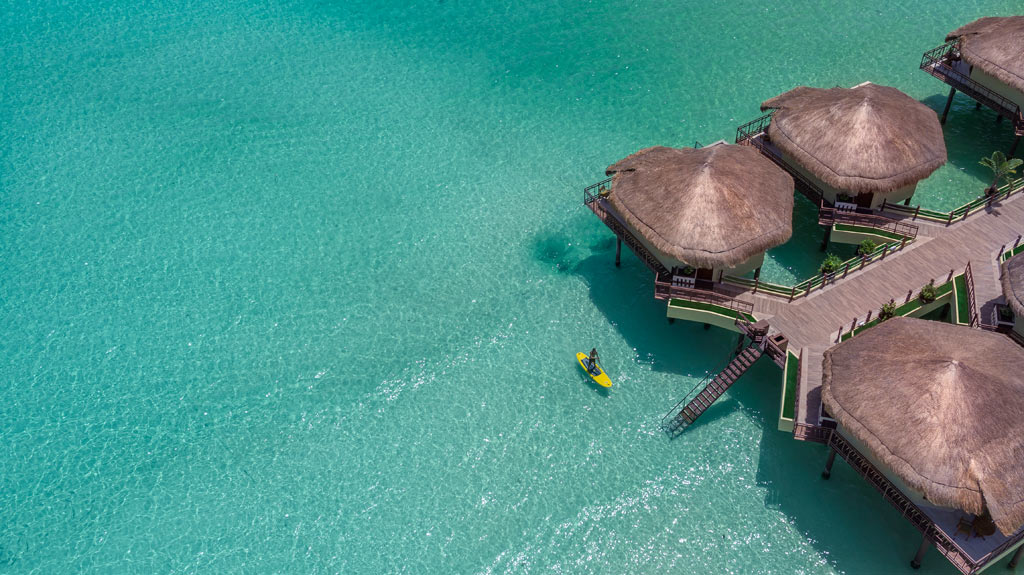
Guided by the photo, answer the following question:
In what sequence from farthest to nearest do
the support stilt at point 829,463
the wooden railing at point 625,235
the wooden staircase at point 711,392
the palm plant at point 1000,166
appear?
the palm plant at point 1000,166, the wooden railing at point 625,235, the wooden staircase at point 711,392, the support stilt at point 829,463

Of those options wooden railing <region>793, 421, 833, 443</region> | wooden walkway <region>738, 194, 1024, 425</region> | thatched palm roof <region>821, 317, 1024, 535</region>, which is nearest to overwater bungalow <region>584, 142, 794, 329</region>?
wooden walkway <region>738, 194, 1024, 425</region>

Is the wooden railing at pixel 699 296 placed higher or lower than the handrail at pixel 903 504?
higher

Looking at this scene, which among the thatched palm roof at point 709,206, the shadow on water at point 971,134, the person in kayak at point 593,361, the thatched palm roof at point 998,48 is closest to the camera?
the thatched palm roof at point 709,206

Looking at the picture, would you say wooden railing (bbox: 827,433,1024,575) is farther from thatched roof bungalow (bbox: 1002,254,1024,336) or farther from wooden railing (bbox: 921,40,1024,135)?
wooden railing (bbox: 921,40,1024,135)

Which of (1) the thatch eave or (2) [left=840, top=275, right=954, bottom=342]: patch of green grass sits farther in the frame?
(2) [left=840, top=275, right=954, bottom=342]: patch of green grass

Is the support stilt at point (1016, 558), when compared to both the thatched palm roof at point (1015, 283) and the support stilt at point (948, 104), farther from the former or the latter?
the support stilt at point (948, 104)

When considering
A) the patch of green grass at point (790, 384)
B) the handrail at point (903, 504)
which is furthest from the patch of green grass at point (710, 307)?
the handrail at point (903, 504)
